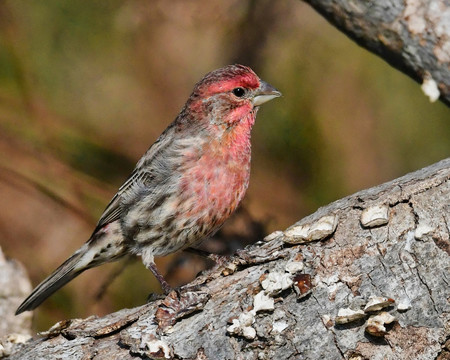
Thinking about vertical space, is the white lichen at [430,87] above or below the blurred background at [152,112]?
below

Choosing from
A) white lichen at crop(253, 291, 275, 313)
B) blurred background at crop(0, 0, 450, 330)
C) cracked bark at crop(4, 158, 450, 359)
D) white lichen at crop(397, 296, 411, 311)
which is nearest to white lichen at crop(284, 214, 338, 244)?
cracked bark at crop(4, 158, 450, 359)

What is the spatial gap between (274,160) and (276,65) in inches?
30.0

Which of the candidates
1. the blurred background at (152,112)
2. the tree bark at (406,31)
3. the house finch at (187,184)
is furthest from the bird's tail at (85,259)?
the tree bark at (406,31)

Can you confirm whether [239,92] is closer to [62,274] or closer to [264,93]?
[264,93]

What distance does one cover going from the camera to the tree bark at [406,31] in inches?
191

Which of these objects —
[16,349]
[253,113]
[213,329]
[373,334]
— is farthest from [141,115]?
[373,334]

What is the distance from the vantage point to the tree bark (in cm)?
485

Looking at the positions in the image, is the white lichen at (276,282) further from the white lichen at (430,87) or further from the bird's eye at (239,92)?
the white lichen at (430,87)

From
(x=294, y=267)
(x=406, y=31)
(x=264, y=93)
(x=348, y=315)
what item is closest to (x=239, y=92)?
(x=264, y=93)

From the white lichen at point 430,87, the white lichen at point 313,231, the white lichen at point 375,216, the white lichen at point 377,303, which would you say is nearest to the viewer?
the white lichen at point 377,303

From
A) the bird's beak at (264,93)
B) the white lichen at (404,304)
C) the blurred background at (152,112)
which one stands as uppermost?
the blurred background at (152,112)

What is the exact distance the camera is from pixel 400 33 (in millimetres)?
4957

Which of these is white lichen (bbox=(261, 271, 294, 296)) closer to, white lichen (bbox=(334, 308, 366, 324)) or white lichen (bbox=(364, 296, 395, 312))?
white lichen (bbox=(334, 308, 366, 324))

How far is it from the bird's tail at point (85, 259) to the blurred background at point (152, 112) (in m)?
0.64
